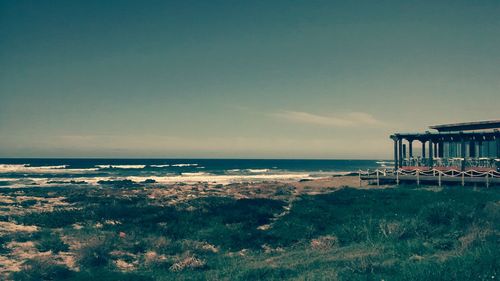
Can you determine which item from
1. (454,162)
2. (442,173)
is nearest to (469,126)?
(454,162)

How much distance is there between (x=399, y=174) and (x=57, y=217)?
2735 centimetres

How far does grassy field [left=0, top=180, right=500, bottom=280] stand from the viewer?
1055cm

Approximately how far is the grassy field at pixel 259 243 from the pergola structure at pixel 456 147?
A: 9.42 meters

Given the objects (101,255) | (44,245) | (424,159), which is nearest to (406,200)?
(424,159)

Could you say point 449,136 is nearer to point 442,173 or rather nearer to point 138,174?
point 442,173

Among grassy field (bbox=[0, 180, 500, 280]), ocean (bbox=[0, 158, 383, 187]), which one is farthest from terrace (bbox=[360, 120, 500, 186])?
ocean (bbox=[0, 158, 383, 187])

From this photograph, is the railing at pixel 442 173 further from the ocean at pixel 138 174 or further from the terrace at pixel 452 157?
the ocean at pixel 138 174

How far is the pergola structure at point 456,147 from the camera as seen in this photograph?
1208 inches

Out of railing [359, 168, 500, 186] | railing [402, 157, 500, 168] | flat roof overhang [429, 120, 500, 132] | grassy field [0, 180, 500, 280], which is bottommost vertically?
→ grassy field [0, 180, 500, 280]

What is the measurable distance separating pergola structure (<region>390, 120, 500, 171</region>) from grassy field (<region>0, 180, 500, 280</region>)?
30.9 feet

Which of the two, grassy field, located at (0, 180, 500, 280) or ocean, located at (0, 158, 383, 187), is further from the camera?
ocean, located at (0, 158, 383, 187)

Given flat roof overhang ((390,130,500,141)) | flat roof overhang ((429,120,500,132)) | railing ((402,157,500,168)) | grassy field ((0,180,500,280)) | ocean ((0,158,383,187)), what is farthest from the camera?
ocean ((0,158,383,187))

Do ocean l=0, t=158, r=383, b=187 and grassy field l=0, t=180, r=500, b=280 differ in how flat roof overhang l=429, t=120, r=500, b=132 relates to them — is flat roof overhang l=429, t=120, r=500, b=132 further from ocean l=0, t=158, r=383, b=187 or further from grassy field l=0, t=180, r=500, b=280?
ocean l=0, t=158, r=383, b=187

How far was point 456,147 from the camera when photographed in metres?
35.4
